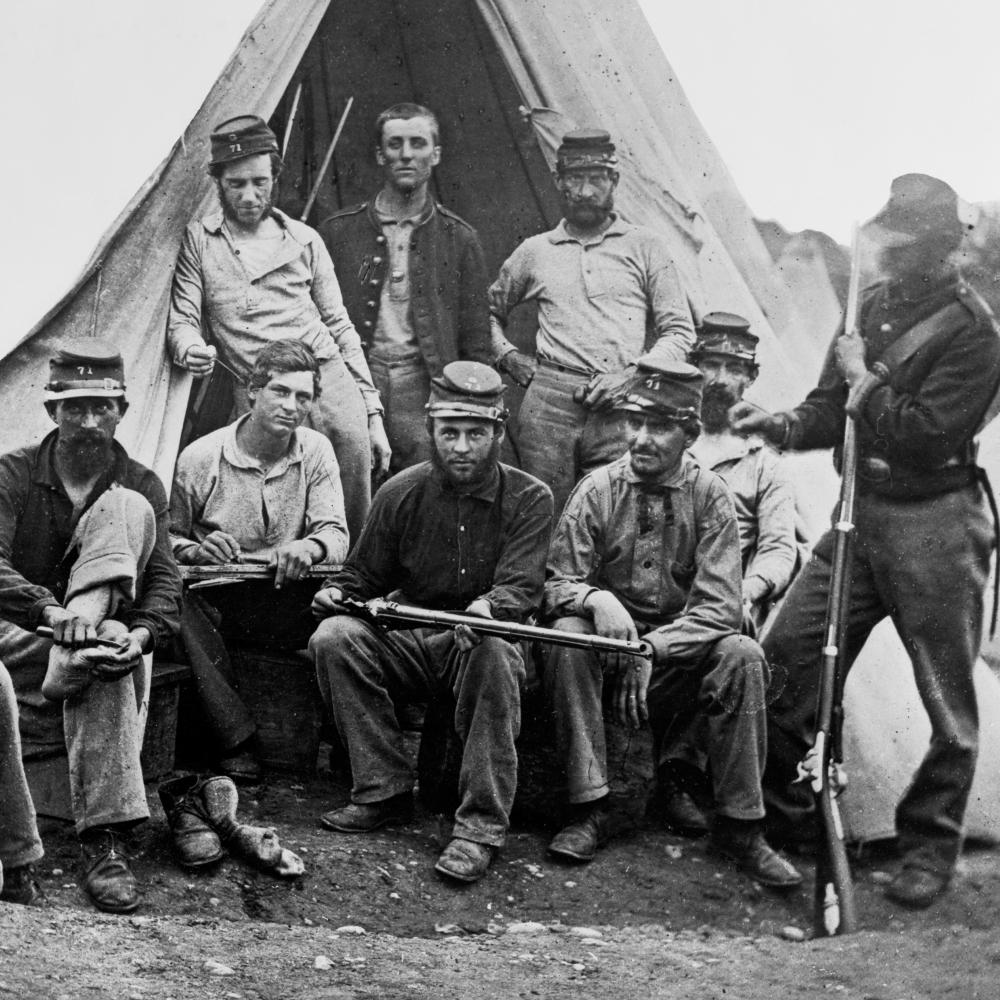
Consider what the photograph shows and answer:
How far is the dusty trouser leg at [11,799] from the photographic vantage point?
4.54m

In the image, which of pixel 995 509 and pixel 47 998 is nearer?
pixel 47 998

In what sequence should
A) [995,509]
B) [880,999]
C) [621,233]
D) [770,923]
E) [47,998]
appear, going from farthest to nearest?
[621,233] < [995,509] < [770,923] < [880,999] < [47,998]

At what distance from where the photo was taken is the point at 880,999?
15.5ft

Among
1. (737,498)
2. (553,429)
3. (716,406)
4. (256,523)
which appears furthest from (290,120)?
(737,498)

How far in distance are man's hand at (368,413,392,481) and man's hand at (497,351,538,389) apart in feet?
1.57

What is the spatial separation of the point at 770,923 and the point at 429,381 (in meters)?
2.28

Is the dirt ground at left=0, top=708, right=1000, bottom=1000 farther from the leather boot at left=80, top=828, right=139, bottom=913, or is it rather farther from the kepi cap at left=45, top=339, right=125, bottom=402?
the kepi cap at left=45, top=339, right=125, bottom=402

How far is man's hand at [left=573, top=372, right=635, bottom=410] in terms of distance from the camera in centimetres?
603

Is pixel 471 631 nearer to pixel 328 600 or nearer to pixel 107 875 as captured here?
pixel 328 600

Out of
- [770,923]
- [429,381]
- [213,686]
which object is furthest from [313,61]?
[770,923]

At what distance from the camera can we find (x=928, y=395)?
5.34 meters

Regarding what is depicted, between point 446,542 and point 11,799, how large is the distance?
1488 millimetres

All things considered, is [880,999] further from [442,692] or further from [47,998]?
[47,998]

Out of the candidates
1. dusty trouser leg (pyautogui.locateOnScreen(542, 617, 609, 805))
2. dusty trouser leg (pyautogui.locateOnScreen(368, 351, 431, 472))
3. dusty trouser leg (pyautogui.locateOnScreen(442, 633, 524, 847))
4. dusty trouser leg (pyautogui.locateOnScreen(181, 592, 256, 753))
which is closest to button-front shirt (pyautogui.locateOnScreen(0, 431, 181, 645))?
dusty trouser leg (pyautogui.locateOnScreen(181, 592, 256, 753))
